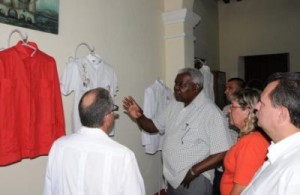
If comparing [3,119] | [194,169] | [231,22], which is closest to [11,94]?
[3,119]

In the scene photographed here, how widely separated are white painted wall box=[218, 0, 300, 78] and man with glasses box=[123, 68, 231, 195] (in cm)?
392

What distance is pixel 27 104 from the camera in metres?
1.83

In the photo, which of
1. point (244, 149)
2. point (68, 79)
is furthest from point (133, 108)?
point (244, 149)

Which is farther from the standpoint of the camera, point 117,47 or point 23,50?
point 117,47

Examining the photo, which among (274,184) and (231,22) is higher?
(231,22)

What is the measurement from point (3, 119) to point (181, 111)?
1223 millimetres

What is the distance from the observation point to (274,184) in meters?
0.94

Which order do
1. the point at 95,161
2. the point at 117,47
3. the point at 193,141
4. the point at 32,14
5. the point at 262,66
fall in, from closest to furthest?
1. the point at 95,161
2. the point at 32,14
3. the point at 193,141
4. the point at 117,47
5. the point at 262,66

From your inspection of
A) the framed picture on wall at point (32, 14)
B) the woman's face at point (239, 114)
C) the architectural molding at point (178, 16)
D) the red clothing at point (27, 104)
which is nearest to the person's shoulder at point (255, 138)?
the woman's face at point (239, 114)

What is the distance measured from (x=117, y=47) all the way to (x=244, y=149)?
1.85m

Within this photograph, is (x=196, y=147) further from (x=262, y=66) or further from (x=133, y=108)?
(x=262, y=66)

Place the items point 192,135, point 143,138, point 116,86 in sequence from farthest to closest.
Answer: point 143,138
point 116,86
point 192,135

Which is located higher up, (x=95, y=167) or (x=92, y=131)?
(x=92, y=131)

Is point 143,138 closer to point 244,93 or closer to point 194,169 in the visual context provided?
point 194,169
